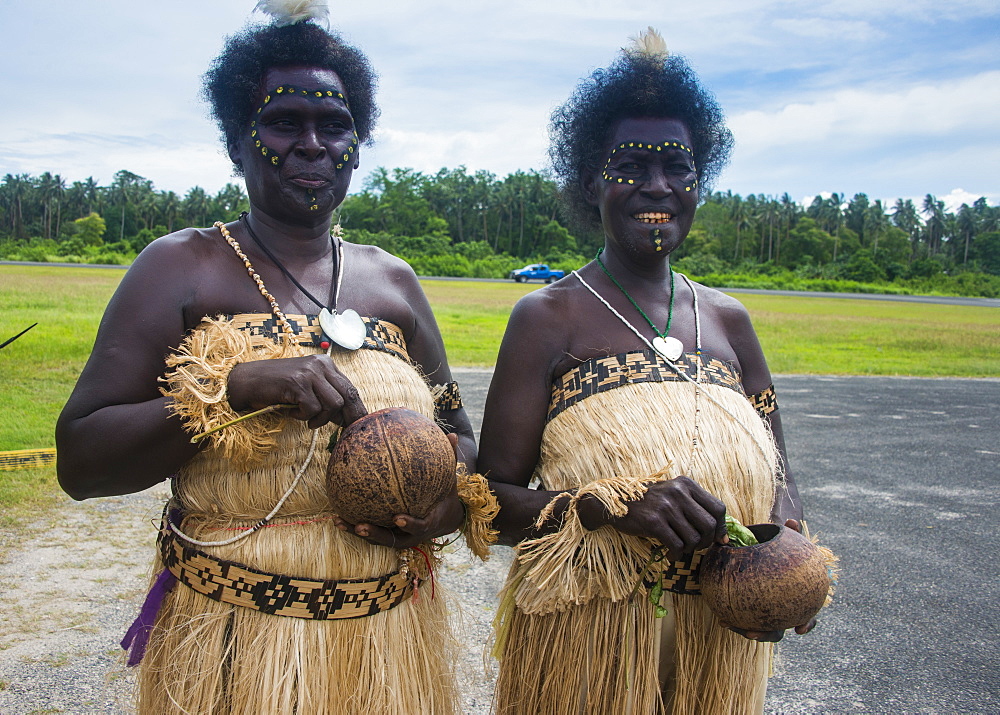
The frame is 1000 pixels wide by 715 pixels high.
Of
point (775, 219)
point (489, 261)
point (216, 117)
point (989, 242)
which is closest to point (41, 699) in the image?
point (216, 117)

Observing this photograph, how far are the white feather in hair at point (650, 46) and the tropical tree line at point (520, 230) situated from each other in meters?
37.7

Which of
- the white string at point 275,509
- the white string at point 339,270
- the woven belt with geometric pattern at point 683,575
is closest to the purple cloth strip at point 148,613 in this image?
the white string at point 275,509

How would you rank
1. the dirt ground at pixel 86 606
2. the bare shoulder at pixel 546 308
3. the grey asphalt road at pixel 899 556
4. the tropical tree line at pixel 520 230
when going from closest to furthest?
the bare shoulder at pixel 546 308 → the dirt ground at pixel 86 606 → the grey asphalt road at pixel 899 556 → the tropical tree line at pixel 520 230

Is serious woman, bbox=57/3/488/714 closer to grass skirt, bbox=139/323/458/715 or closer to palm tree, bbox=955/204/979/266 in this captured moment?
grass skirt, bbox=139/323/458/715

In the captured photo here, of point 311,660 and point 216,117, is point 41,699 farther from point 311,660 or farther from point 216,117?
point 216,117

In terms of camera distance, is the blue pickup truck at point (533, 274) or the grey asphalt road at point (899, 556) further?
the blue pickup truck at point (533, 274)

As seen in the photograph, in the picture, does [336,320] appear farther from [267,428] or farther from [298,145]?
[298,145]

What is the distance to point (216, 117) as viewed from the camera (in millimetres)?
2420

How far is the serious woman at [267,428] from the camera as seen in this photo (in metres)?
1.91

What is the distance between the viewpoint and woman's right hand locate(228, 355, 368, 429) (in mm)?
1810

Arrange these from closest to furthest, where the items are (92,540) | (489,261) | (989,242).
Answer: (92,540), (489,261), (989,242)

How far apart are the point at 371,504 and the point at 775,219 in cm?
9074

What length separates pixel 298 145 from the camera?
2.13 meters

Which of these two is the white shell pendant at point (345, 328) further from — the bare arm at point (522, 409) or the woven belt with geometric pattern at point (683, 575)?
the woven belt with geometric pattern at point (683, 575)
